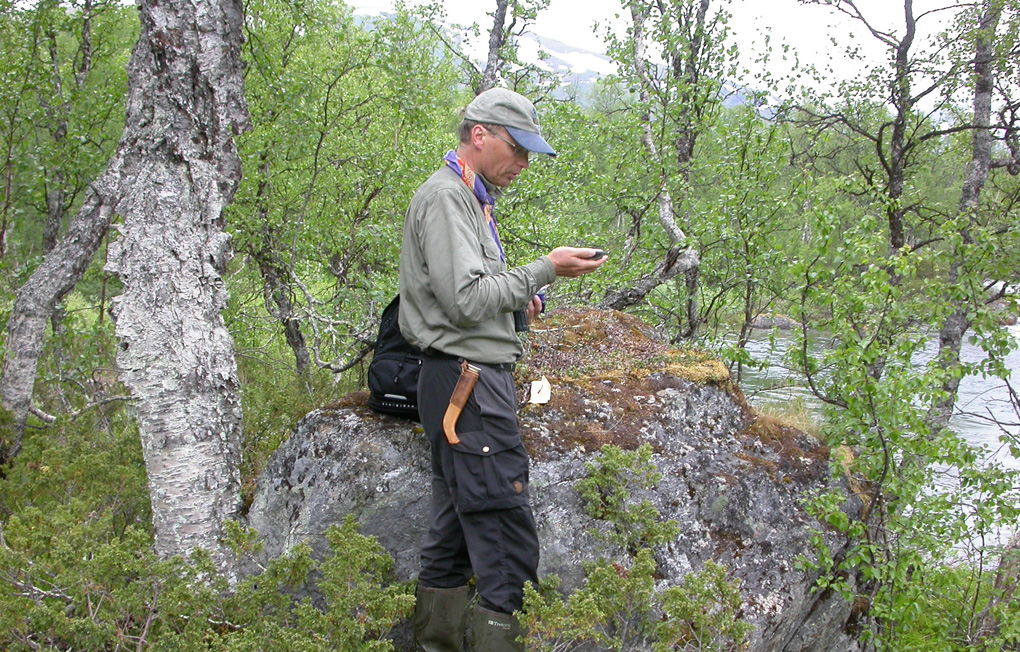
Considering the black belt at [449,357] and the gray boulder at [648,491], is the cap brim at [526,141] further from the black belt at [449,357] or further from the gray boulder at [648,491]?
the gray boulder at [648,491]

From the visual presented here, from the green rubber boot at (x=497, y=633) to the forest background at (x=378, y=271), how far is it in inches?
16.3

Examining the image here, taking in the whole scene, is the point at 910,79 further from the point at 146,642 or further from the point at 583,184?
the point at 146,642

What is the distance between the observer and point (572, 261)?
287 centimetres

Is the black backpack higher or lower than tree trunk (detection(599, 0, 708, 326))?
lower

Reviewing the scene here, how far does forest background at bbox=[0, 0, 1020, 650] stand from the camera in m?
2.90

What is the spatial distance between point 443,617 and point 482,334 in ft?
4.24

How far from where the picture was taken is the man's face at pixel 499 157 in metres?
2.80

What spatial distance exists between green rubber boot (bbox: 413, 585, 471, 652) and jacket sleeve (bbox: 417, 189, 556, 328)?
1248mm

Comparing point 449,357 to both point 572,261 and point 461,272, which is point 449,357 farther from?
point 572,261

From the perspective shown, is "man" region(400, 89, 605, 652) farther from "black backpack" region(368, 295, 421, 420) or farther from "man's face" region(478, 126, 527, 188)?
"black backpack" region(368, 295, 421, 420)

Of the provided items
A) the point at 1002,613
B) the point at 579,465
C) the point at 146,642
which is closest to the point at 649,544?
the point at 579,465

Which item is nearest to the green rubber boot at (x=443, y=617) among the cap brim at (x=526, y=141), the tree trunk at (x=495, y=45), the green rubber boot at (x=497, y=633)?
the green rubber boot at (x=497, y=633)

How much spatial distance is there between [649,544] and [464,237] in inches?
70.8

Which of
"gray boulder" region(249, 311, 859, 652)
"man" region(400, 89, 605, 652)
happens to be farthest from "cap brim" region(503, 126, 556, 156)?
"gray boulder" region(249, 311, 859, 652)
